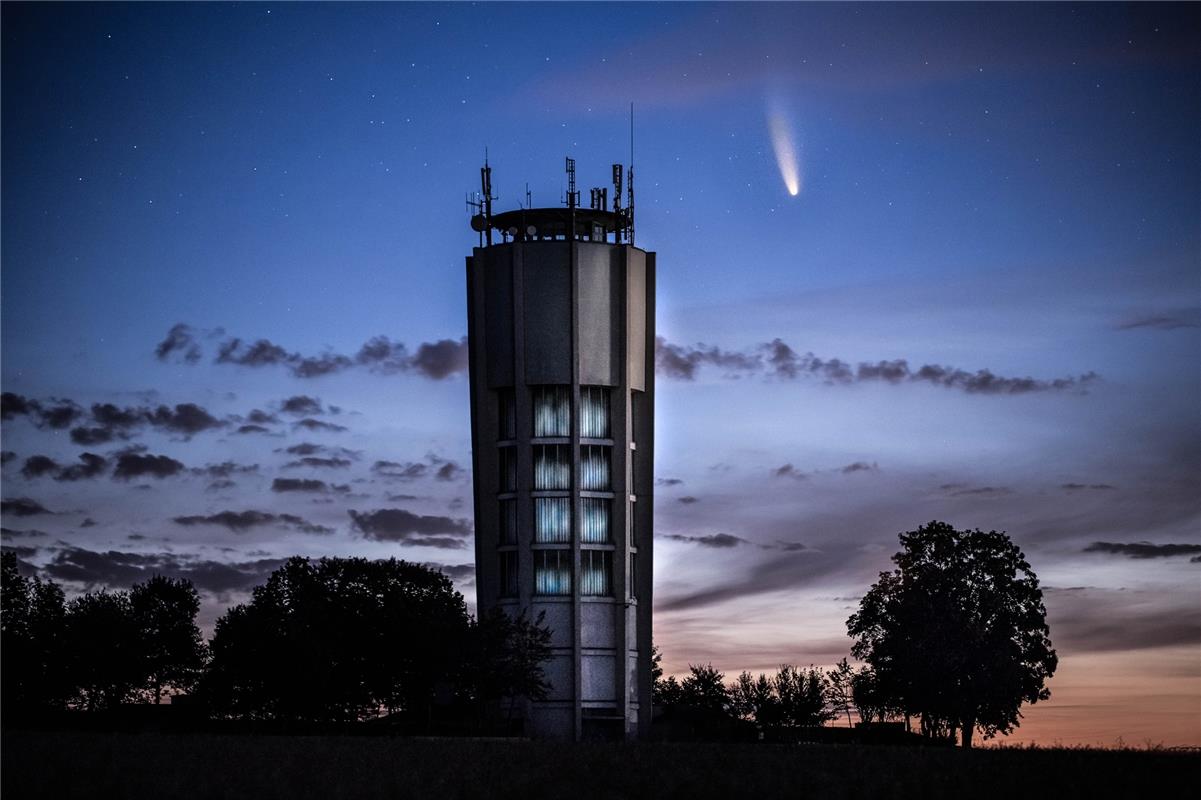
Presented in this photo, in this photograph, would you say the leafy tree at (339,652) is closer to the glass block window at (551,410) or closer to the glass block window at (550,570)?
the glass block window at (550,570)

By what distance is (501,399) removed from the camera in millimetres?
121875

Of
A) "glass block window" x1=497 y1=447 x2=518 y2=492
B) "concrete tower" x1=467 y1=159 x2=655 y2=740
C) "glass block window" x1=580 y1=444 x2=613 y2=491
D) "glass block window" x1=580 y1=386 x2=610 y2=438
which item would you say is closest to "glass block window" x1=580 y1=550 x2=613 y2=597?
"concrete tower" x1=467 y1=159 x2=655 y2=740

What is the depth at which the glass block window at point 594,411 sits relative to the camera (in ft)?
393

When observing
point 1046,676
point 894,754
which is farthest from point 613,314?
point 894,754

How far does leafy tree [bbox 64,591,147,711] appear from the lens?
404ft

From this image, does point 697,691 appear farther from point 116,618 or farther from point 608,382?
point 116,618

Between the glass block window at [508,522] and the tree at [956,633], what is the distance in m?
27.8

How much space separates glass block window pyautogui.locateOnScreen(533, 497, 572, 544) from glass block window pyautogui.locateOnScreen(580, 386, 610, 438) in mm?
5547

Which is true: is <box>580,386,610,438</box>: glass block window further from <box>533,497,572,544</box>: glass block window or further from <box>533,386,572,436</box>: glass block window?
<box>533,497,572,544</box>: glass block window

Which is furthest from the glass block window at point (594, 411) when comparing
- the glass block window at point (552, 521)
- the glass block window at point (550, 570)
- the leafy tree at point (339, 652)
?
the leafy tree at point (339, 652)

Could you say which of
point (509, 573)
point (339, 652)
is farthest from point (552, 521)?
point (339, 652)

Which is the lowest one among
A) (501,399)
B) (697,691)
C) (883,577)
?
(697,691)

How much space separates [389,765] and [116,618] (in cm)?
7680

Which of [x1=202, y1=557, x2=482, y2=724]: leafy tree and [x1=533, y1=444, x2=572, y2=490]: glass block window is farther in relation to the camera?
[x1=533, y1=444, x2=572, y2=490]: glass block window
